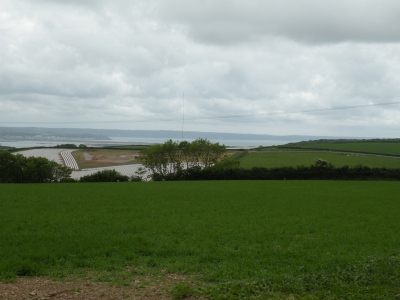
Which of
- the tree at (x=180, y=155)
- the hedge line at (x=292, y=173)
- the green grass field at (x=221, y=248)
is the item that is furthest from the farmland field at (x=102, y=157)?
the green grass field at (x=221, y=248)

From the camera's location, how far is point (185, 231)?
15.8 metres

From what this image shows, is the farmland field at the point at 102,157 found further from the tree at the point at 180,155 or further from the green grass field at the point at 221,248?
the green grass field at the point at 221,248

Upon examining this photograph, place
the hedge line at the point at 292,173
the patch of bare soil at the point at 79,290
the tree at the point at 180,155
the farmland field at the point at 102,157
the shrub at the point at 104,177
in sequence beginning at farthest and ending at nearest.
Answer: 1. the farmland field at the point at 102,157
2. the tree at the point at 180,155
3. the shrub at the point at 104,177
4. the hedge line at the point at 292,173
5. the patch of bare soil at the point at 79,290

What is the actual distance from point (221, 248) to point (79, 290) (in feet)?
17.6

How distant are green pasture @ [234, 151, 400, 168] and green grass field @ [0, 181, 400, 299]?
50.9m

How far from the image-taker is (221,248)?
12875mm

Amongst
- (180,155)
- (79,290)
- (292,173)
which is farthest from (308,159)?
(79,290)

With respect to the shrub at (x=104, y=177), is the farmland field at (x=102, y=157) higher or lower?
higher

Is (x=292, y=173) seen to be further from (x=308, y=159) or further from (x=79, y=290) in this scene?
(x=79, y=290)

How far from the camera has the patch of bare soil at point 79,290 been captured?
830 cm

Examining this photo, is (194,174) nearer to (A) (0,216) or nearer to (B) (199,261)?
(A) (0,216)

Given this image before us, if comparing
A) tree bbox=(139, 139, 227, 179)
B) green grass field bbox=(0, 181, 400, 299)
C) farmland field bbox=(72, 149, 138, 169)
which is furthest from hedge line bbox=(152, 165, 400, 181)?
green grass field bbox=(0, 181, 400, 299)

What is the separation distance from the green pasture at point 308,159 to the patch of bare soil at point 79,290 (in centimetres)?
6250

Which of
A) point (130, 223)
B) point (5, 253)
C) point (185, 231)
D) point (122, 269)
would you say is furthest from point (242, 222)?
point (5, 253)
